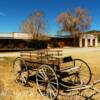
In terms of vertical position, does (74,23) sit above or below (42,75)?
above

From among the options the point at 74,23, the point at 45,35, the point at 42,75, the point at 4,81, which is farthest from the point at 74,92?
the point at 74,23

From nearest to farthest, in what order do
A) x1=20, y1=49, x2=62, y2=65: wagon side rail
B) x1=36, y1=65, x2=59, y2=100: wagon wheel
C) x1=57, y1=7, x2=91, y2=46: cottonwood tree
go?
x1=36, y1=65, x2=59, y2=100: wagon wheel → x1=20, y1=49, x2=62, y2=65: wagon side rail → x1=57, y1=7, x2=91, y2=46: cottonwood tree

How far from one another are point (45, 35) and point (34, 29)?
119 inches

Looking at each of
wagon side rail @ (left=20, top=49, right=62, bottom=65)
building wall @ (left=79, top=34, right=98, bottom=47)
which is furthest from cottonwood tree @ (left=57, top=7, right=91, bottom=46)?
wagon side rail @ (left=20, top=49, right=62, bottom=65)

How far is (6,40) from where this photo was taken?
41.8 metres

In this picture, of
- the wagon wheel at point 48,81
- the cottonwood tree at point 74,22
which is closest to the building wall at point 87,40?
the cottonwood tree at point 74,22

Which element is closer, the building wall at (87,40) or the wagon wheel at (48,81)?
the wagon wheel at (48,81)

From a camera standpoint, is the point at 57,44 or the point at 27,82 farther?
the point at 57,44

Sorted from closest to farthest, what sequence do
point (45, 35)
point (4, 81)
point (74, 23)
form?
point (4, 81) < point (45, 35) < point (74, 23)

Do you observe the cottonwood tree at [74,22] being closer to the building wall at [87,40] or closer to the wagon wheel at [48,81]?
the building wall at [87,40]

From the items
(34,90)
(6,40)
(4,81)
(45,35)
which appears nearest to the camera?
(34,90)

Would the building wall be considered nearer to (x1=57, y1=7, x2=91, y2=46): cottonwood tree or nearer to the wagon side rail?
(x1=57, y1=7, x2=91, y2=46): cottonwood tree

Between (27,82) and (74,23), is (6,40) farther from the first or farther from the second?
(27,82)

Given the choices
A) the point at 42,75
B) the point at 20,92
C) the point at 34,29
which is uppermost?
the point at 34,29
